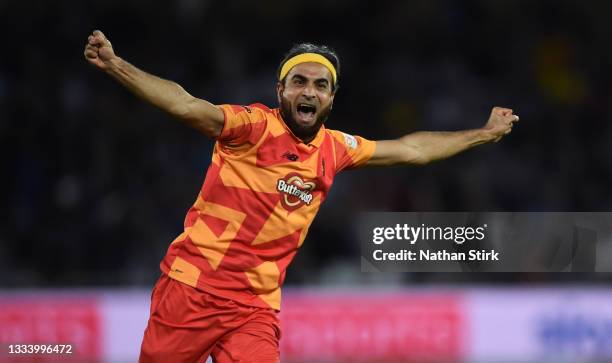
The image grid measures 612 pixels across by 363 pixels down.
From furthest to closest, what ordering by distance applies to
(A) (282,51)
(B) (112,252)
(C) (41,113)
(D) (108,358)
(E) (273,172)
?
1. (A) (282,51)
2. (C) (41,113)
3. (B) (112,252)
4. (D) (108,358)
5. (E) (273,172)

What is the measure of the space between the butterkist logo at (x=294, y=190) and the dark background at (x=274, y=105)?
5.30 m

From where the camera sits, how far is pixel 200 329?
555 centimetres

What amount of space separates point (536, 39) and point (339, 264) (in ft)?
14.2

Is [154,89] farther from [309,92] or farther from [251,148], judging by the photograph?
[309,92]

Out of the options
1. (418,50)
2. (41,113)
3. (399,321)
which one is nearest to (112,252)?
(41,113)

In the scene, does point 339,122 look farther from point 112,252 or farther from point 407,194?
point 112,252

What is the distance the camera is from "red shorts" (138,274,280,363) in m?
5.54

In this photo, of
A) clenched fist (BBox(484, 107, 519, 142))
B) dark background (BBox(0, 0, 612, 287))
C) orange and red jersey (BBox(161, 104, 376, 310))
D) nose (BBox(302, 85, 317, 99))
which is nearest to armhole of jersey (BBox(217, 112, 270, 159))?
orange and red jersey (BBox(161, 104, 376, 310))

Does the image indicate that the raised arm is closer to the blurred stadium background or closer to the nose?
the nose

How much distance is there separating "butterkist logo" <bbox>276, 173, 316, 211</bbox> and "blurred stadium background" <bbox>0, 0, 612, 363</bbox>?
4.33 m

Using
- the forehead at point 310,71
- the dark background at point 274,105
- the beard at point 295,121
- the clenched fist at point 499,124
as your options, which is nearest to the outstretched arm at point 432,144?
the clenched fist at point 499,124

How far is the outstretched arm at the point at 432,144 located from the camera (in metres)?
6.28

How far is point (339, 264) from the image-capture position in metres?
11.6

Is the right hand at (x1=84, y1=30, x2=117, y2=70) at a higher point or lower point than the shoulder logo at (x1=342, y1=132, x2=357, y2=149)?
higher
